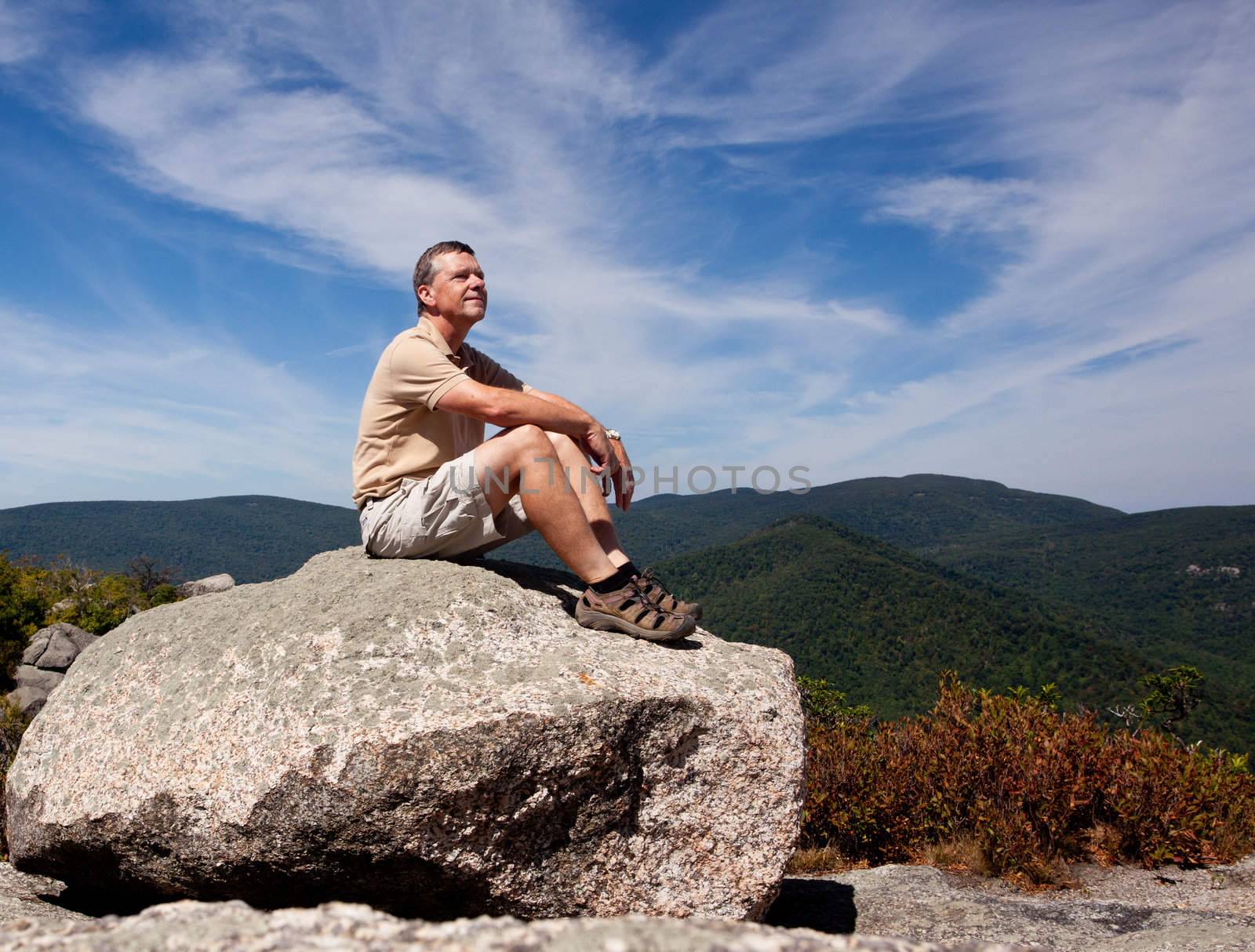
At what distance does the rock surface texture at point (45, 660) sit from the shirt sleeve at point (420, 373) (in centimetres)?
1414

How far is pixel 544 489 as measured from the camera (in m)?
4.58

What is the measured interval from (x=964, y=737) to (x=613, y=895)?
3.76m

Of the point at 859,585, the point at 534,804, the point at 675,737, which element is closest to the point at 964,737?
the point at 675,737

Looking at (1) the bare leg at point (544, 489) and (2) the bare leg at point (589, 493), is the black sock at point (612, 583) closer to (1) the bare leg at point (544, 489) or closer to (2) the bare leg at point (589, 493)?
(1) the bare leg at point (544, 489)

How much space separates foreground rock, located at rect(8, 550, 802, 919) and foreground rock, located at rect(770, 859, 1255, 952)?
1.09 m

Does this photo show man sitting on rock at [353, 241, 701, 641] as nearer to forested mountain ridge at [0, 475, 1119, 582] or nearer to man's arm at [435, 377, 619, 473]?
man's arm at [435, 377, 619, 473]

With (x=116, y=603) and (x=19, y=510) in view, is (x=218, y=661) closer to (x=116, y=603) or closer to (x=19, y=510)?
(x=116, y=603)

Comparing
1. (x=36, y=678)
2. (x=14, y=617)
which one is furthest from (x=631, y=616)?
(x=14, y=617)

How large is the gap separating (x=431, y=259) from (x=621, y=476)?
179cm

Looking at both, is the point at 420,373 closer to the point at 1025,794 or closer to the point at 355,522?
the point at 1025,794

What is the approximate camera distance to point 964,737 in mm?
6668

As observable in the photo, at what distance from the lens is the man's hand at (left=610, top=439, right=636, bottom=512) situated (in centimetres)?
536

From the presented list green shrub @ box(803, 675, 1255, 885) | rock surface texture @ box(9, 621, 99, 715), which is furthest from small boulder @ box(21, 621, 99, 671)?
green shrub @ box(803, 675, 1255, 885)

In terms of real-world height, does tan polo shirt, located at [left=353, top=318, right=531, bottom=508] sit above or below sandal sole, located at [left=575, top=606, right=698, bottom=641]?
above
